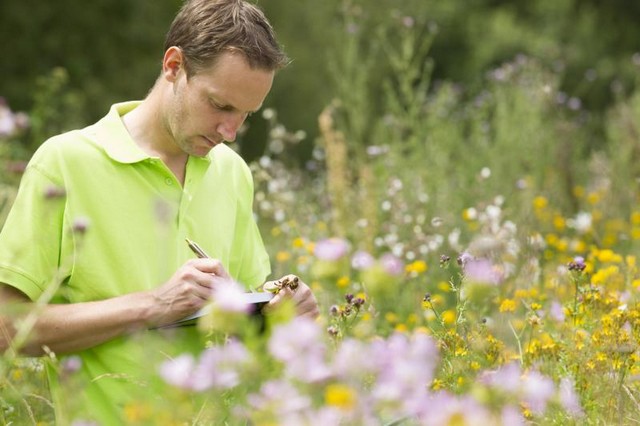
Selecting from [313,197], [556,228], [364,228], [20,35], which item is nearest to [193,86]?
[364,228]

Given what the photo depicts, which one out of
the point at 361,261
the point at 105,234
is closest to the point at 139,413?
the point at 105,234

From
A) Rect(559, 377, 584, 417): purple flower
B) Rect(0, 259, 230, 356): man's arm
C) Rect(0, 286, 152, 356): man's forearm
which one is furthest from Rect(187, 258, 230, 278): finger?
Rect(559, 377, 584, 417): purple flower

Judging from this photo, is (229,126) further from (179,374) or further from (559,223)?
(559,223)

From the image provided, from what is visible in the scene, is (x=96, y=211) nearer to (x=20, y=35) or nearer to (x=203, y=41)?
(x=203, y=41)

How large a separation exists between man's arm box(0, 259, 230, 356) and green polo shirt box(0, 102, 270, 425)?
50mm

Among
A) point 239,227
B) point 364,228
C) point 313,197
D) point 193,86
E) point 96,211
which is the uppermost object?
point 193,86

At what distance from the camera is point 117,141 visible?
2244mm

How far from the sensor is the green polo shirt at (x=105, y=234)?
2045 mm

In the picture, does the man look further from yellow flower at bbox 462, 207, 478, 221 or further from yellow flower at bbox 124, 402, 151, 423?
yellow flower at bbox 462, 207, 478, 221

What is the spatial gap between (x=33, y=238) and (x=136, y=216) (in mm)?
253

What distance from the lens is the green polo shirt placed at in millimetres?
2045

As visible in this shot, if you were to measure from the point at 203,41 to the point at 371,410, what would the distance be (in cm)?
121

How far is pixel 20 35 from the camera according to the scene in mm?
11125

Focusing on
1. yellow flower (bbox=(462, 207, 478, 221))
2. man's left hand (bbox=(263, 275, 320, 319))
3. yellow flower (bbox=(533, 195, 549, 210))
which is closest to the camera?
man's left hand (bbox=(263, 275, 320, 319))
